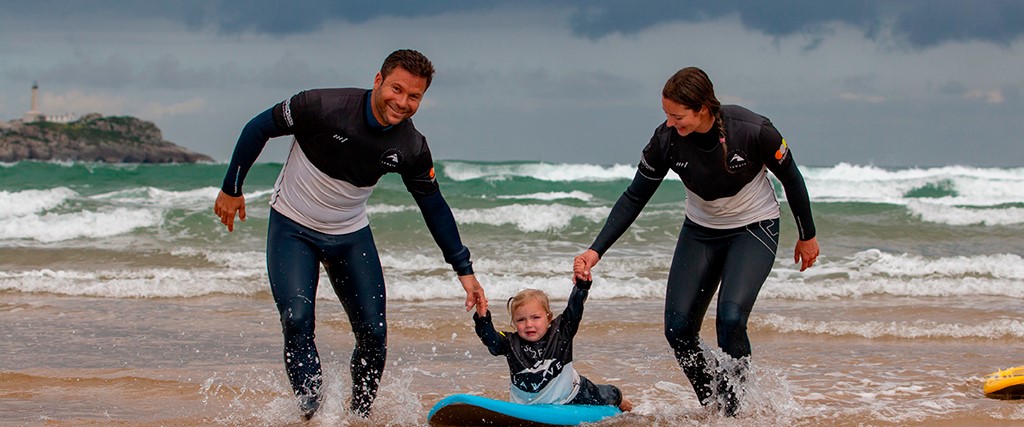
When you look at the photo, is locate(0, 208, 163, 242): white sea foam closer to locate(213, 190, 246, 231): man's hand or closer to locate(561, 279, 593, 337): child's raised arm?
locate(213, 190, 246, 231): man's hand

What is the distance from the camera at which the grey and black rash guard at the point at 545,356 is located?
5.74 metres

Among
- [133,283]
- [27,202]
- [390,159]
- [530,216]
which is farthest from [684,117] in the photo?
[27,202]

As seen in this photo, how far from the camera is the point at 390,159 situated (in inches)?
209

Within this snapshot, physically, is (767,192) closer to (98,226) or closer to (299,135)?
(299,135)

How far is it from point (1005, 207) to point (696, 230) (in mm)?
22638

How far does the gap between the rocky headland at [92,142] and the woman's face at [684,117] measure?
3761 inches

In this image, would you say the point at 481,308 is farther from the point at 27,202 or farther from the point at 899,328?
the point at 27,202

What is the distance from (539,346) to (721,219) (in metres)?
1.25

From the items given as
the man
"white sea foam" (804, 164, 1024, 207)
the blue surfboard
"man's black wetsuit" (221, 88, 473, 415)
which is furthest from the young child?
"white sea foam" (804, 164, 1024, 207)

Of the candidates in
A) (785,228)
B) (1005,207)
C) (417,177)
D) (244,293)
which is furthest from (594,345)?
(1005,207)

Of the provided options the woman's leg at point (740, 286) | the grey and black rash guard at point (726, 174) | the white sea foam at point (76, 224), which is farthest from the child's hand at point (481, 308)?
the white sea foam at point (76, 224)

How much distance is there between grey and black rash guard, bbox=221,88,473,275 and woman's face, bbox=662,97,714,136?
130 cm

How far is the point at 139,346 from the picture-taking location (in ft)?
28.7

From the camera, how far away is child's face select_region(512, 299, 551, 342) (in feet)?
18.8
